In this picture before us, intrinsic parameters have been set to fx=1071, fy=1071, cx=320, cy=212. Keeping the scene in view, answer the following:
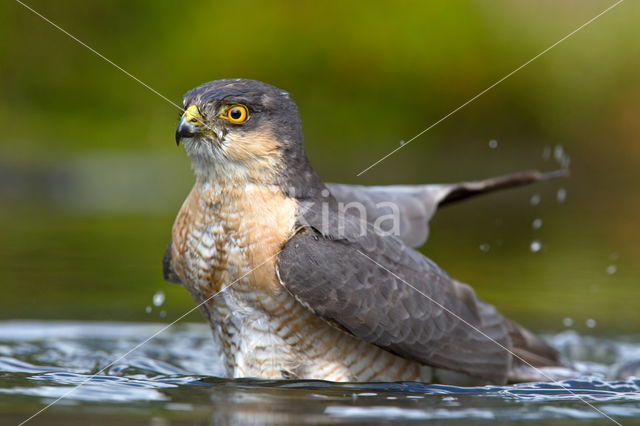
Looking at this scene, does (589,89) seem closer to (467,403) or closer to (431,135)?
(431,135)

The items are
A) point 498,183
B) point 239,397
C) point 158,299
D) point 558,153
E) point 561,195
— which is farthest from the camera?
point 558,153

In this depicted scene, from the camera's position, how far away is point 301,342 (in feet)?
16.9

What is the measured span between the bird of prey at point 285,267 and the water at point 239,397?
0.25 metres

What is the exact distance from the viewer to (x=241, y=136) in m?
5.16

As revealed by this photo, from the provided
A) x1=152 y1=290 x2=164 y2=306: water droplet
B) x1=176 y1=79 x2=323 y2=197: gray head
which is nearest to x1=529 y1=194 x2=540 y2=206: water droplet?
x1=152 y1=290 x2=164 y2=306: water droplet

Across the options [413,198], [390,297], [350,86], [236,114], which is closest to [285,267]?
[390,297]

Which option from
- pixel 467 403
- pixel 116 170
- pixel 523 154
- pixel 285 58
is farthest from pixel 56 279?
pixel 523 154

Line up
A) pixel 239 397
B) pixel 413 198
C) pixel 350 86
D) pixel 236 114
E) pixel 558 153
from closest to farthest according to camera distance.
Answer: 1. pixel 239 397
2. pixel 236 114
3. pixel 413 198
4. pixel 558 153
5. pixel 350 86

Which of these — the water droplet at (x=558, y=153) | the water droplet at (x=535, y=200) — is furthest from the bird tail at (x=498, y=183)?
the water droplet at (x=558, y=153)

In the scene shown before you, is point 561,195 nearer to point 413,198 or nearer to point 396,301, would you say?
point 413,198

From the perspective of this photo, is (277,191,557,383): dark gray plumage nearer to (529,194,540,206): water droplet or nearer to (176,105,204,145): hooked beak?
(176,105,204,145): hooked beak

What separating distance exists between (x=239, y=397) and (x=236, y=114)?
1.42 m

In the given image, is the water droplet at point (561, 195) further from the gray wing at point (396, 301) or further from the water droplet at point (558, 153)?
the gray wing at point (396, 301)

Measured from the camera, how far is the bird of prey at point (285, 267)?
5.07m
